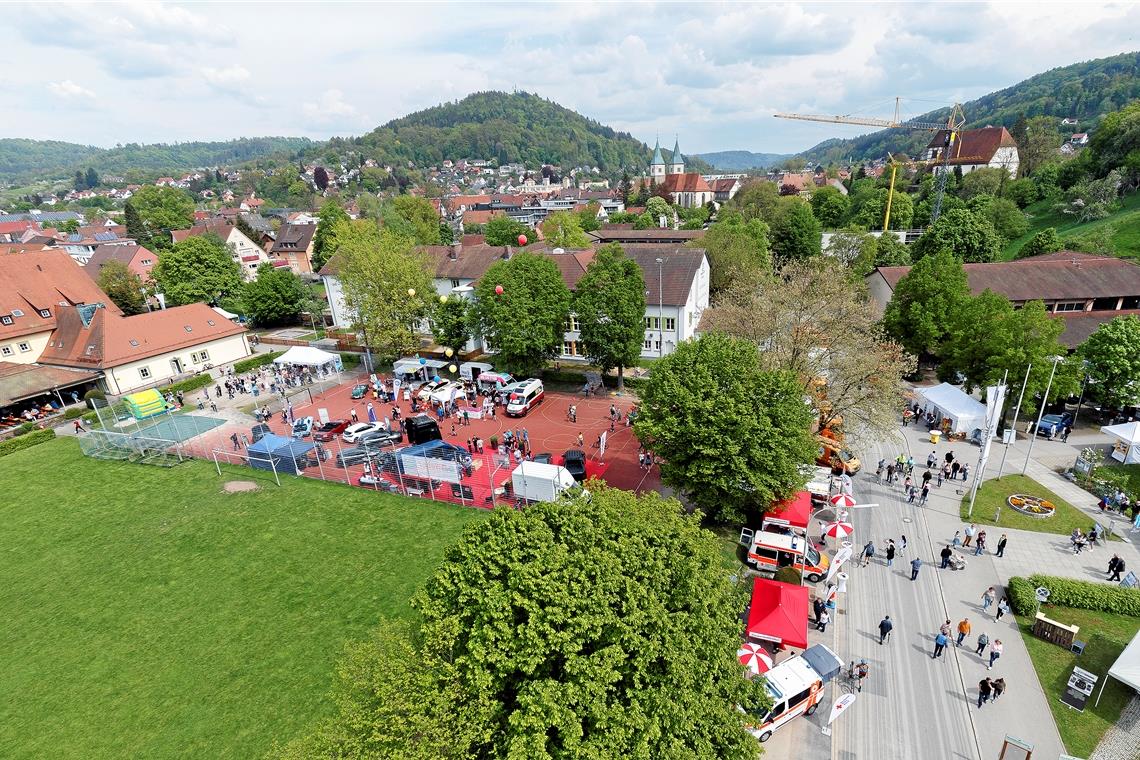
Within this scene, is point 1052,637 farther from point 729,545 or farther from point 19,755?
point 19,755

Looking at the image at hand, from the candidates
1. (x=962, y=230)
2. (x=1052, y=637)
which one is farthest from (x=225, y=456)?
(x=962, y=230)

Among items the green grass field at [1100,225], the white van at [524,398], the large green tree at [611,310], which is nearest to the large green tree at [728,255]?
the large green tree at [611,310]

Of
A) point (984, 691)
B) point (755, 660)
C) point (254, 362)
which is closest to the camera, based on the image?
point (984, 691)

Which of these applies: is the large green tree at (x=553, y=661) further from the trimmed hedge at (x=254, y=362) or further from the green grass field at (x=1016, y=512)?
the trimmed hedge at (x=254, y=362)

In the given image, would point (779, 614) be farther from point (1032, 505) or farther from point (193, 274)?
point (193, 274)

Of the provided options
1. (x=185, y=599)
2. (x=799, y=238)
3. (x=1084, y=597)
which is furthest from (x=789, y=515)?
(x=799, y=238)

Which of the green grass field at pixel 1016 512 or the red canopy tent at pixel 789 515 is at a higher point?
the red canopy tent at pixel 789 515
